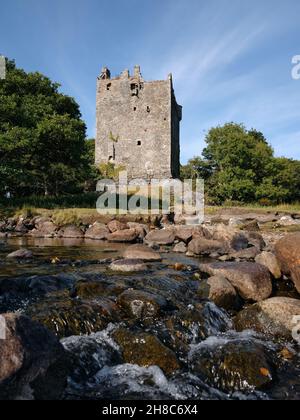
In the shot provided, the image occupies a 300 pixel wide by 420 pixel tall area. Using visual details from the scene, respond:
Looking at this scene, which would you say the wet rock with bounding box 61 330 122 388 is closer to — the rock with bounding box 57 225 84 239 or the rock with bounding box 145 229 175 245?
the rock with bounding box 145 229 175 245

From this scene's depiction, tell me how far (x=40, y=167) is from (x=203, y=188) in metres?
18.4

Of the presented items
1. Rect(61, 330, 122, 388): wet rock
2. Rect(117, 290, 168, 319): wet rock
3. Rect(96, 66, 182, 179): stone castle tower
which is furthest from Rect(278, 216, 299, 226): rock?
Rect(61, 330, 122, 388): wet rock

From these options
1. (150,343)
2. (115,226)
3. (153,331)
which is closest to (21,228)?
(115,226)

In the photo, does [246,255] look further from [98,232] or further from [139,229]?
[98,232]

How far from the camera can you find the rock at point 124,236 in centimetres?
1814

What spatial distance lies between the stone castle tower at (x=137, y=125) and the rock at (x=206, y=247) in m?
28.0

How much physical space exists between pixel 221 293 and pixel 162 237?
409 inches

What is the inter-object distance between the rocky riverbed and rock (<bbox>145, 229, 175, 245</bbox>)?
6561 millimetres

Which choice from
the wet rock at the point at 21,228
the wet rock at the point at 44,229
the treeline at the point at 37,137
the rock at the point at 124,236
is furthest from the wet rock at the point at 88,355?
the treeline at the point at 37,137

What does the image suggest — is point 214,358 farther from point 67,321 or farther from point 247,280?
point 247,280

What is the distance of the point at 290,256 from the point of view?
807 cm

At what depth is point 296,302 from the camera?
6.35 m
